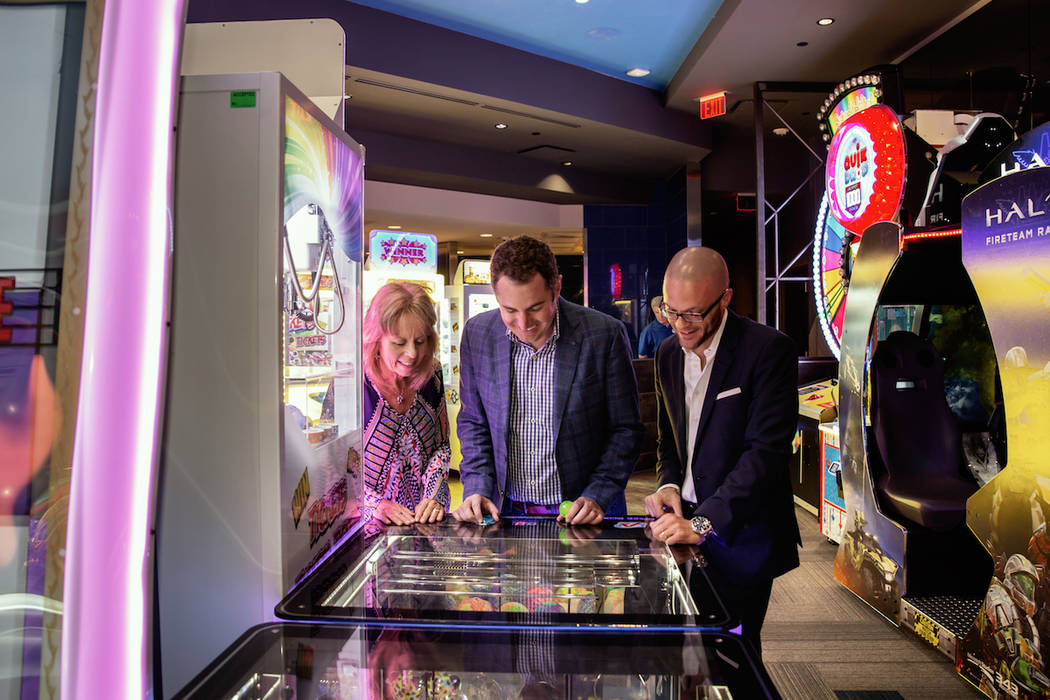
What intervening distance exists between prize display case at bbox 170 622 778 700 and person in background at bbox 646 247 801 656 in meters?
0.89

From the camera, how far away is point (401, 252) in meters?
6.17

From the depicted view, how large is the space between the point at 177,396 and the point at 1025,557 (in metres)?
2.44

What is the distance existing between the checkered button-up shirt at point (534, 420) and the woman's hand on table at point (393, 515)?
1.34 ft

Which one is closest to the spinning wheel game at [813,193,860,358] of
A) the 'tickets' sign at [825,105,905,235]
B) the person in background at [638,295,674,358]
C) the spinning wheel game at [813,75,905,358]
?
the spinning wheel game at [813,75,905,358]

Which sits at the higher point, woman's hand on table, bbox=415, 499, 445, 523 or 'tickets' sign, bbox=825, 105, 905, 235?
'tickets' sign, bbox=825, 105, 905, 235

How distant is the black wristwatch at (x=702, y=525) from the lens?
1.46 metres

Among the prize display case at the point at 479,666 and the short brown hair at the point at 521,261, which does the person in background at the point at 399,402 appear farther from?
the prize display case at the point at 479,666

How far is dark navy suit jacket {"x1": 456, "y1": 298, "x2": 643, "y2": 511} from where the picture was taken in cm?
186

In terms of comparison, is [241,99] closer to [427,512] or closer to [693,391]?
[427,512]

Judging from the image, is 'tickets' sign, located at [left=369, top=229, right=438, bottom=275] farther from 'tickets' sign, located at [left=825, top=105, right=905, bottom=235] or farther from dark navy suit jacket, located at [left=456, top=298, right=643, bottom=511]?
dark navy suit jacket, located at [left=456, top=298, right=643, bottom=511]

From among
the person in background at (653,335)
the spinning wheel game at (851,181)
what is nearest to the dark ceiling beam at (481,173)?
the person in background at (653,335)

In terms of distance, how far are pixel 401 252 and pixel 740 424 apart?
476 centimetres

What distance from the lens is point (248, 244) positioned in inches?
43.3

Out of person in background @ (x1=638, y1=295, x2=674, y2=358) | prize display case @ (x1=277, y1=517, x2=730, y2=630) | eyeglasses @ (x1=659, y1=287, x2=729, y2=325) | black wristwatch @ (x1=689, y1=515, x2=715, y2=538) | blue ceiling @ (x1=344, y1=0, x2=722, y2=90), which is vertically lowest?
prize display case @ (x1=277, y1=517, x2=730, y2=630)
